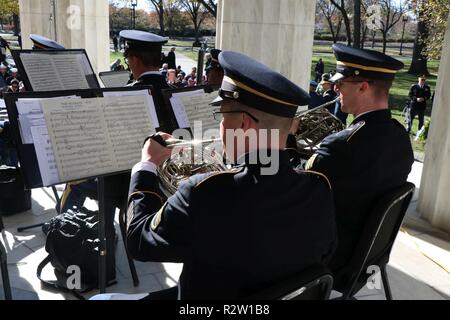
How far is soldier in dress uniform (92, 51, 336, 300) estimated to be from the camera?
63.2 inches

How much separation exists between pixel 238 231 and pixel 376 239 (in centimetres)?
133

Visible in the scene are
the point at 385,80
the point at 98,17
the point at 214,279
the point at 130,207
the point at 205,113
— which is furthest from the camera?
the point at 98,17

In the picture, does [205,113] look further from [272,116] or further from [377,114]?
[272,116]

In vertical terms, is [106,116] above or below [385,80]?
below

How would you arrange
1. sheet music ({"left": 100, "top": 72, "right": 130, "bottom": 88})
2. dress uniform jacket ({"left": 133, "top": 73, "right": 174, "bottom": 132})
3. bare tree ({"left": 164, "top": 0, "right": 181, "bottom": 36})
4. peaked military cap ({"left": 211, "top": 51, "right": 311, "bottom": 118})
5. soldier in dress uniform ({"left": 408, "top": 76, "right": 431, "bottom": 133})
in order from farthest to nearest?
bare tree ({"left": 164, "top": 0, "right": 181, "bottom": 36})
soldier in dress uniform ({"left": 408, "top": 76, "right": 431, "bottom": 133})
sheet music ({"left": 100, "top": 72, "right": 130, "bottom": 88})
dress uniform jacket ({"left": 133, "top": 73, "right": 174, "bottom": 132})
peaked military cap ({"left": 211, "top": 51, "right": 311, "bottom": 118})

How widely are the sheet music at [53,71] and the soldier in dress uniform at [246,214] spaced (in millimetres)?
2396

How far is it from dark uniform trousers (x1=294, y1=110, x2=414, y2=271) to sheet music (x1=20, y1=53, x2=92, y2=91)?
231 cm

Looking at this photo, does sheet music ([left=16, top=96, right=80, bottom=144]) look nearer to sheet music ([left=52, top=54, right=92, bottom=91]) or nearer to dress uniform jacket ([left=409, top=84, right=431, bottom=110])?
sheet music ([left=52, top=54, right=92, bottom=91])

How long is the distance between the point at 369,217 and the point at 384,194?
157mm

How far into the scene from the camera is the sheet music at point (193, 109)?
331cm

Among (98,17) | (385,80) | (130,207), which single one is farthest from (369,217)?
(98,17)

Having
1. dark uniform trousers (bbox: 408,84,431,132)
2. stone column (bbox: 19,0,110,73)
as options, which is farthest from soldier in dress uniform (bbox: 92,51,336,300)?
dark uniform trousers (bbox: 408,84,431,132)

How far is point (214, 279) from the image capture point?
1665 mm

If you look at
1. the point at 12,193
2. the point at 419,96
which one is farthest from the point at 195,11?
the point at 12,193
